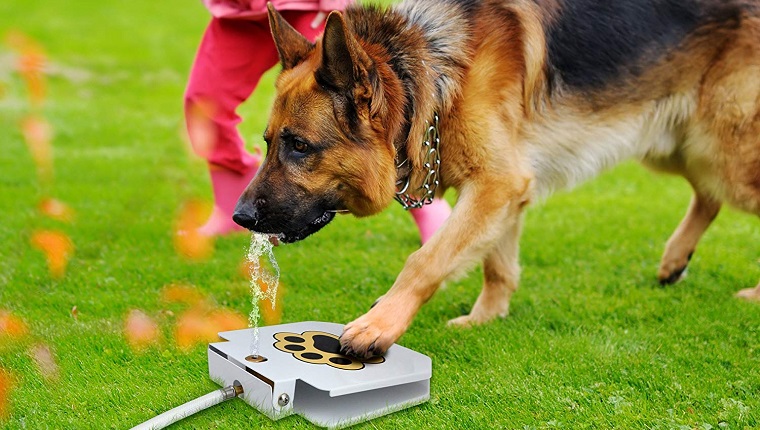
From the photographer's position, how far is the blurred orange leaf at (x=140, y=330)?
3.71 meters

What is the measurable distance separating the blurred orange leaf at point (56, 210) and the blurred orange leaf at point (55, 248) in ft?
1.27

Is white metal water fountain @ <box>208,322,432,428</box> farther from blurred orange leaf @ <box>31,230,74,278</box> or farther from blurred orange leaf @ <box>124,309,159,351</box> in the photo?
blurred orange leaf @ <box>31,230,74,278</box>

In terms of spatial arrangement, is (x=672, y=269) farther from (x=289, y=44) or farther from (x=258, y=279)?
(x=289, y=44)

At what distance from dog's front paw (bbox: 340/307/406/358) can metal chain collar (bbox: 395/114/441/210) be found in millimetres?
703

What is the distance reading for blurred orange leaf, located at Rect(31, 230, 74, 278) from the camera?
4816 mm

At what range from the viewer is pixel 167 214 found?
20.5 feet

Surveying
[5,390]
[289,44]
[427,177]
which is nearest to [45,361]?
[5,390]

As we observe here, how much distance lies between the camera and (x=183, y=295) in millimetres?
4477

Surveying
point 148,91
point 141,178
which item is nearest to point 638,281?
point 141,178

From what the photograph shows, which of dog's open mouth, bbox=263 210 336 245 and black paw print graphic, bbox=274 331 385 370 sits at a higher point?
dog's open mouth, bbox=263 210 336 245

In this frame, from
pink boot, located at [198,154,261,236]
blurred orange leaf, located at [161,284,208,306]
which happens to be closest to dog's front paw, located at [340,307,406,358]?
blurred orange leaf, located at [161,284,208,306]

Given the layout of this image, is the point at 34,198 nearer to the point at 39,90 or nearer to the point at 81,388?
the point at 81,388

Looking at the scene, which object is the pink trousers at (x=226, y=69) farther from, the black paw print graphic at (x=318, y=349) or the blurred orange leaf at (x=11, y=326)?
the black paw print graphic at (x=318, y=349)

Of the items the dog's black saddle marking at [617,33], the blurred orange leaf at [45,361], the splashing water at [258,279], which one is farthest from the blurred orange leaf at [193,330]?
the dog's black saddle marking at [617,33]
